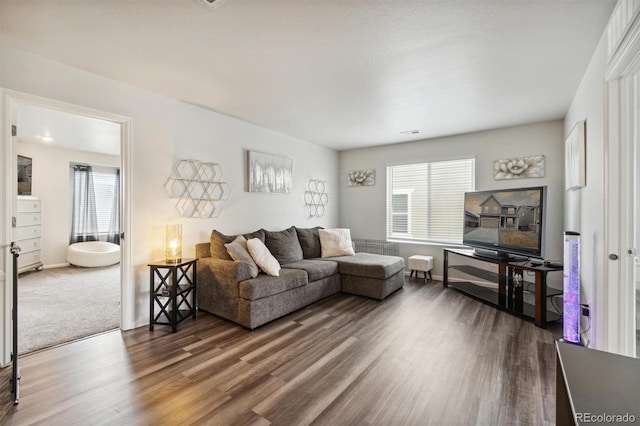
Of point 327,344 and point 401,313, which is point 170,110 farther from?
point 401,313

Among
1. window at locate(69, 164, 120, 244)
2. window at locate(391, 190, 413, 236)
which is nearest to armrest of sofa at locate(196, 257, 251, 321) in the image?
window at locate(391, 190, 413, 236)

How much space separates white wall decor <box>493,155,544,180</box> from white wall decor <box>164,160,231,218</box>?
3937 millimetres

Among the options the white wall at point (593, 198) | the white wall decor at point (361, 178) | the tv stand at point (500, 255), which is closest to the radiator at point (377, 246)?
the white wall decor at point (361, 178)

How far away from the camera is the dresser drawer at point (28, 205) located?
5.00 metres

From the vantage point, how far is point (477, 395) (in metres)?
1.82

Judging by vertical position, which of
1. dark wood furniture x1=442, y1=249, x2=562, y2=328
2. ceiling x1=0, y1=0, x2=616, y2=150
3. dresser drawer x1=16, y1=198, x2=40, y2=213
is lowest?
dark wood furniture x1=442, y1=249, x2=562, y2=328

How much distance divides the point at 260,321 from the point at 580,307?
116 inches

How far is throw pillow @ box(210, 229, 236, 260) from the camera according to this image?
3.32 m

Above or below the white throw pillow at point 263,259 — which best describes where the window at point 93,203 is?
above

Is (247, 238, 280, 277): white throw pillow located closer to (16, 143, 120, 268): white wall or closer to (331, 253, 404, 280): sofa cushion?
(331, 253, 404, 280): sofa cushion

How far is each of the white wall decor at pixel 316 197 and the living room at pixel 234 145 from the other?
5.4 inches

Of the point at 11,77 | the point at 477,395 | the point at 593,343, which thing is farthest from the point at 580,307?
the point at 11,77
